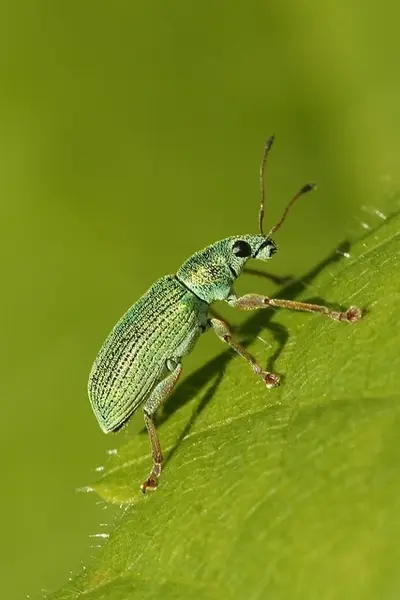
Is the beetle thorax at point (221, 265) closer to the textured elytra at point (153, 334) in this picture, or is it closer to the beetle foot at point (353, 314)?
the textured elytra at point (153, 334)

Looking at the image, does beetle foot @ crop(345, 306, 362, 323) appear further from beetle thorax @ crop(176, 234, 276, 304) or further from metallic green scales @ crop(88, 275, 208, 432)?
beetle thorax @ crop(176, 234, 276, 304)

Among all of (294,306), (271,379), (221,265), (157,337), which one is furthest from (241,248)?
(271,379)

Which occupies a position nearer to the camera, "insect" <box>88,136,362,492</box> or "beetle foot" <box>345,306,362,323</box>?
"beetle foot" <box>345,306,362,323</box>

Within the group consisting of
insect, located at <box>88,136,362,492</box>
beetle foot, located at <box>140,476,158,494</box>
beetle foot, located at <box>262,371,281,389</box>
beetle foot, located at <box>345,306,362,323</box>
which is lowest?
beetle foot, located at <box>140,476,158,494</box>

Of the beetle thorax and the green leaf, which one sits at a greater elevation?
the beetle thorax

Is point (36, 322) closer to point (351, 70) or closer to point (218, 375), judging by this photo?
point (218, 375)

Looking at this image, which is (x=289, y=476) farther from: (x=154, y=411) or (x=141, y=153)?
(x=141, y=153)

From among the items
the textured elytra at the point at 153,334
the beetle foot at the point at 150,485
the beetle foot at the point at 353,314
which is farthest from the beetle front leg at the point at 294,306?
the beetle foot at the point at 150,485

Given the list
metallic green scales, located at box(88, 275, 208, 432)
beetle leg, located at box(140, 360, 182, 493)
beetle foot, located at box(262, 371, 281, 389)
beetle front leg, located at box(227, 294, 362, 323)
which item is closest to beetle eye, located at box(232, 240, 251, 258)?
beetle front leg, located at box(227, 294, 362, 323)

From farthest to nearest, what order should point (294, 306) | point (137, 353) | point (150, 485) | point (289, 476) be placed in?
point (137, 353) → point (294, 306) → point (150, 485) → point (289, 476)
